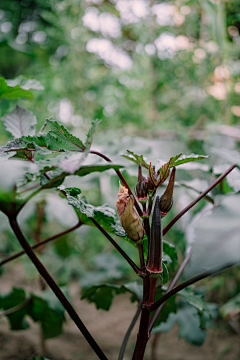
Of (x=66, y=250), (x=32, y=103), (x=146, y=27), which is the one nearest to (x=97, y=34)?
(x=146, y=27)

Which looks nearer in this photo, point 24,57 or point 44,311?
point 44,311

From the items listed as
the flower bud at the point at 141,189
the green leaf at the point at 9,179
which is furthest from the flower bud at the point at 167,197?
the green leaf at the point at 9,179

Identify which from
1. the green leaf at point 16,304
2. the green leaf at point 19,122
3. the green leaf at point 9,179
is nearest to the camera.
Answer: the green leaf at point 9,179

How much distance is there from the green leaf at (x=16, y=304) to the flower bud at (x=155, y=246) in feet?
1.47

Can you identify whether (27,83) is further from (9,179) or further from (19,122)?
(9,179)

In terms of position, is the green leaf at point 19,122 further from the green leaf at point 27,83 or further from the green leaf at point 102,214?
the green leaf at point 102,214

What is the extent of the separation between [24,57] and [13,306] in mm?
1229

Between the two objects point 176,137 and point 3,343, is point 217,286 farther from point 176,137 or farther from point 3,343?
point 3,343

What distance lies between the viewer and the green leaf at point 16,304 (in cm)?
60

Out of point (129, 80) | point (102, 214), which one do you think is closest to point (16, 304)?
point (102, 214)

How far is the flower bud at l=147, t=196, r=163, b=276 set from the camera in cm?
27

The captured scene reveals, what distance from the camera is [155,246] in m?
0.28

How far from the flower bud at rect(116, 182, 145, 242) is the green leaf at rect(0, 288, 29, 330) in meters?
0.45

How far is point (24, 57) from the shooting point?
53.8 inches
